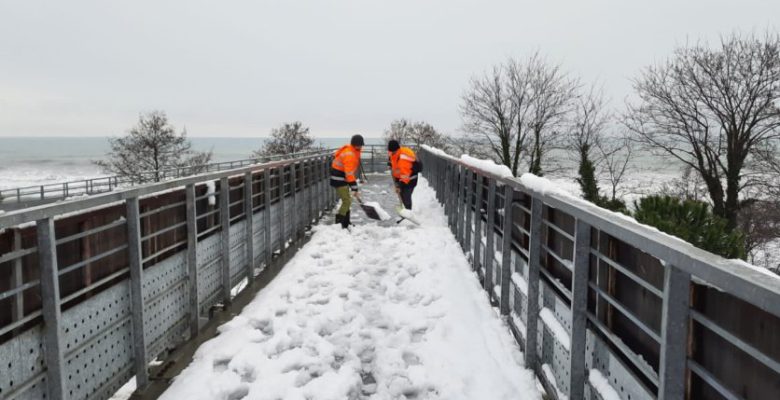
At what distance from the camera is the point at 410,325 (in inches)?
204

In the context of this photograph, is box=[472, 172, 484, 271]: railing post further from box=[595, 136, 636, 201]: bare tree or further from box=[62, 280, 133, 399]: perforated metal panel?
box=[595, 136, 636, 201]: bare tree

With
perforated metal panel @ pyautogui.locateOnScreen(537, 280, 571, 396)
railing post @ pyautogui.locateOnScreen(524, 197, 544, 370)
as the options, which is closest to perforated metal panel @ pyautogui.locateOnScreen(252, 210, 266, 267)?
railing post @ pyautogui.locateOnScreen(524, 197, 544, 370)

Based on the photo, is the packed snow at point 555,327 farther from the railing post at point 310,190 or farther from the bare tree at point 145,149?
the bare tree at point 145,149

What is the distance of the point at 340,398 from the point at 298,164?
7.14 meters

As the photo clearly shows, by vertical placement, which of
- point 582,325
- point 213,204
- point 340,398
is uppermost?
point 213,204

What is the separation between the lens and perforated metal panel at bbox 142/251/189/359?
420 centimetres

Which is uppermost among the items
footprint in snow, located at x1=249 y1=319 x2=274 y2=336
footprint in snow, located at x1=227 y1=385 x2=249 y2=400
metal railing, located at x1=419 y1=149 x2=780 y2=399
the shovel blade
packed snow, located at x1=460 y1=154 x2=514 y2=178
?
packed snow, located at x1=460 y1=154 x2=514 y2=178

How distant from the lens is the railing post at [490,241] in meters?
5.93

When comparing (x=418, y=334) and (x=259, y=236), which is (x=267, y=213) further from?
(x=418, y=334)

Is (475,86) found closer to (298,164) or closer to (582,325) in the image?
(298,164)

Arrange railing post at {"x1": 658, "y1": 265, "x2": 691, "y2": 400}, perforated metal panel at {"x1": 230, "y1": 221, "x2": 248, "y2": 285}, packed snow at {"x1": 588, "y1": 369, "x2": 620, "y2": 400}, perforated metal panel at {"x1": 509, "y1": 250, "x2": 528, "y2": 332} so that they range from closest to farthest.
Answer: railing post at {"x1": 658, "y1": 265, "x2": 691, "y2": 400} < packed snow at {"x1": 588, "y1": 369, "x2": 620, "y2": 400} < perforated metal panel at {"x1": 509, "y1": 250, "x2": 528, "y2": 332} < perforated metal panel at {"x1": 230, "y1": 221, "x2": 248, "y2": 285}

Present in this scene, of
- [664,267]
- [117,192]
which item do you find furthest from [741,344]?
[117,192]

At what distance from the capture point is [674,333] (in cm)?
204

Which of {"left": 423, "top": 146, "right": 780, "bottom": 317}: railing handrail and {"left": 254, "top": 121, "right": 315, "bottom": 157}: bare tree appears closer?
{"left": 423, "top": 146, "right": 780, "bottom": 317}: railing handrail
